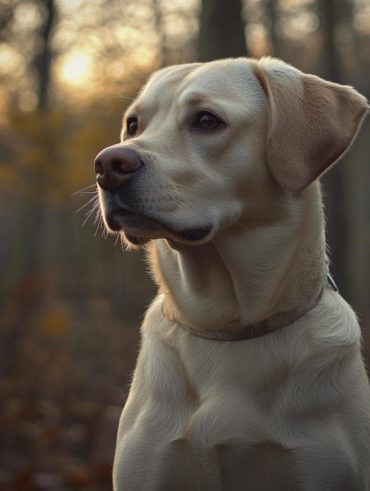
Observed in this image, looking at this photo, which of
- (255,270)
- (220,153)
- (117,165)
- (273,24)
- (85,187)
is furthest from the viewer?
(273,24)

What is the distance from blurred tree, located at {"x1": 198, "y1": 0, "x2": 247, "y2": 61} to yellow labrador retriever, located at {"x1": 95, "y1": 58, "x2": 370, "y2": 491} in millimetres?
4165

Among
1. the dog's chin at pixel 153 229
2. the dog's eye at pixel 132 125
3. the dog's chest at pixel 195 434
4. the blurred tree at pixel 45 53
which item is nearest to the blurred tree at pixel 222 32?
the dog's eye at pixel 132 125

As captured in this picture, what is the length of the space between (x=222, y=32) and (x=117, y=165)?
497 centimetres

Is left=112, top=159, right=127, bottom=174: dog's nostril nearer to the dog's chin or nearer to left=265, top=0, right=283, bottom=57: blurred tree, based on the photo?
the dog's chin

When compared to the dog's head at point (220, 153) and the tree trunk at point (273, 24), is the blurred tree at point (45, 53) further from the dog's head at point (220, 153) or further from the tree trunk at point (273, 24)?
the dog's head at point (220, 153)

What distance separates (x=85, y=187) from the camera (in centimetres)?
696

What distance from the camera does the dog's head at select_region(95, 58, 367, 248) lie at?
10.9 feet

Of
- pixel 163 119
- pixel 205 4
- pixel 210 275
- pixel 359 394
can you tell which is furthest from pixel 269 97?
pixel 205 4

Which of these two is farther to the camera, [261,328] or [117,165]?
[261,328]

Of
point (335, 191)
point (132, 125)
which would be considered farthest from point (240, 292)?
point (335, 191)

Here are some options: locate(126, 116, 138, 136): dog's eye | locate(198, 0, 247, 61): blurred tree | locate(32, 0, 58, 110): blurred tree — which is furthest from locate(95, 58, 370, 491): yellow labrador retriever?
A: locate(32, 0, 58, 110): blurred tree

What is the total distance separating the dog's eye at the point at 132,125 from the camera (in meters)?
3.94

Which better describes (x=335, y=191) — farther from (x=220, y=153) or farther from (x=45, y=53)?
(x=220, y=153)

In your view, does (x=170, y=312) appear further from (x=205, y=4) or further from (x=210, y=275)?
(x=205, y=4)
